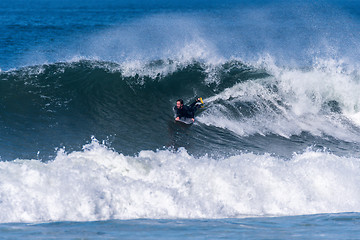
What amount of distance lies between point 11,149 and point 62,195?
2856mm

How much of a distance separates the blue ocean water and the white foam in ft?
0.08

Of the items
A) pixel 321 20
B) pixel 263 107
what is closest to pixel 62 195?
pixel 263 107

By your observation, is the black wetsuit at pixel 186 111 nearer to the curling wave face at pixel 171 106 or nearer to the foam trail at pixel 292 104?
the curling wave face at pixel 171 106

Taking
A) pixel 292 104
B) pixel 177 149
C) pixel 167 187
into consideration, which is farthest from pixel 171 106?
pixel 167 187

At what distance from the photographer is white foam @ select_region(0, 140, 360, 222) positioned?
8570 millimetres

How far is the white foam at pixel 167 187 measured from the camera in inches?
337

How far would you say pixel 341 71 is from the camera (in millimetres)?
17594

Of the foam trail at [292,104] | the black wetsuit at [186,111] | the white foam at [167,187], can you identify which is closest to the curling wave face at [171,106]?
the foam trail at [292,104]

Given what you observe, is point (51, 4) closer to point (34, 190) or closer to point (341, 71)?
point (341, 71)

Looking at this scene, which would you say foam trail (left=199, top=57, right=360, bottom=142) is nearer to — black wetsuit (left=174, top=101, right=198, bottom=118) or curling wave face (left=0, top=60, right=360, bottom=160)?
curling wave face (left=0, top=60, right=360, bottom=160)

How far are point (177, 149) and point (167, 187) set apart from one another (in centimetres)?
257

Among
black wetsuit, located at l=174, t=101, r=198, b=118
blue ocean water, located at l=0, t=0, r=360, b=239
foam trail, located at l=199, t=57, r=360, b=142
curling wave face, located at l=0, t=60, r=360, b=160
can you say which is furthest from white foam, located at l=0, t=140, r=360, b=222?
foam trail, located at l=199, t=57, r=360, b=142

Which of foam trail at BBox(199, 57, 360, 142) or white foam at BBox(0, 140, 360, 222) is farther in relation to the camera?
foam trail at BBox(199, 57, 360, 142)

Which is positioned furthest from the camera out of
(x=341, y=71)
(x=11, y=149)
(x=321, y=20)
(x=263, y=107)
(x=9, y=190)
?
(x=321, y=20)
